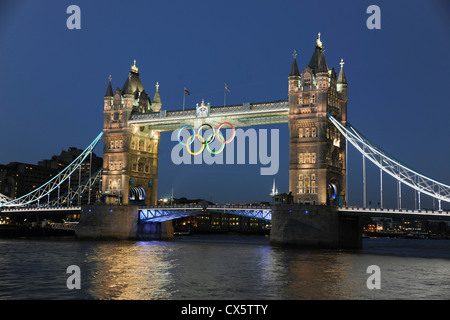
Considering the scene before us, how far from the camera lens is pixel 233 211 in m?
80.4

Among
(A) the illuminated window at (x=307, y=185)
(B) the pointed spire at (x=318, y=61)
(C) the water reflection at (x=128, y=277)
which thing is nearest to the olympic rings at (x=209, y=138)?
(A) the illuminated window at (x=307, y=185)

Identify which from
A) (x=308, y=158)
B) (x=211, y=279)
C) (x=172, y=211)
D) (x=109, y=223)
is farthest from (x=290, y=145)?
(x=211, y=279)

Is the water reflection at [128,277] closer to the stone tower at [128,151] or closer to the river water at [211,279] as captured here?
A: the river water at [211,279]

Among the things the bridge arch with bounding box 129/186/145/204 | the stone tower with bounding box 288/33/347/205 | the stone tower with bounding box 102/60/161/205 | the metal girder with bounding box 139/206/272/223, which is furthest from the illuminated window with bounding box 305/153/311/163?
the bridge arch with bounding box 129/186/145/204

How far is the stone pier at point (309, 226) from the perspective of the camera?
67188 millimetres

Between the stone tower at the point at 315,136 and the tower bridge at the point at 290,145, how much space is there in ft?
0.46

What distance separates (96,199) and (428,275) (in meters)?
61.5

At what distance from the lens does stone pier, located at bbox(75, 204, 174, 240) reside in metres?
84.5

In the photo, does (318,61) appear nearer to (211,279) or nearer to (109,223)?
(109,223)

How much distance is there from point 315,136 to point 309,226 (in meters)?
13.5
